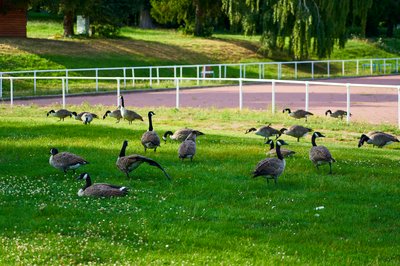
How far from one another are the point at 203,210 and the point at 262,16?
5212 cm

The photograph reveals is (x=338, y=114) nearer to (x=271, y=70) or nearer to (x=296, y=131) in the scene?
(x=296, y=131)

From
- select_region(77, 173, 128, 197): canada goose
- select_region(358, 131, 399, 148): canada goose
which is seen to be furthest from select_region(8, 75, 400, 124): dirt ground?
select_region(77, 173, 128, 197): canada goose

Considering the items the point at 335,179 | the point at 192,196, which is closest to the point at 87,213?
the point at 192,196

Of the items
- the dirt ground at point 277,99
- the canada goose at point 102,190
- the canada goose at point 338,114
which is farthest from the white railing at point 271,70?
the canada goose at point 102,190

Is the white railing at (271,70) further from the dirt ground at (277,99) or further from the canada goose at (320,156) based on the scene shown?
the canada goose at (320,156)

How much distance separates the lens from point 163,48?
67500mm

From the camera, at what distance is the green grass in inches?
421

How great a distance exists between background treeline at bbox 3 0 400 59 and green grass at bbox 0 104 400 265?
3855 centimetres

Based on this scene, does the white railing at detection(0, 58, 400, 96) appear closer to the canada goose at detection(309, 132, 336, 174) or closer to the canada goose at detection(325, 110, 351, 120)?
the canada goose at detection(325, 110, 351, 120)

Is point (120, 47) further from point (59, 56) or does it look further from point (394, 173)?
point (394, 173)

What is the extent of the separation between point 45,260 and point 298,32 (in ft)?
164

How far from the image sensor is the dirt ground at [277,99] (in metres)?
32.9

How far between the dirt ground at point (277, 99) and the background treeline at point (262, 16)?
10.6 meters

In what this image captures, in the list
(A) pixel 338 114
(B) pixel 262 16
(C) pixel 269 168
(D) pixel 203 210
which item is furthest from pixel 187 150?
(B) pixel 262 16
